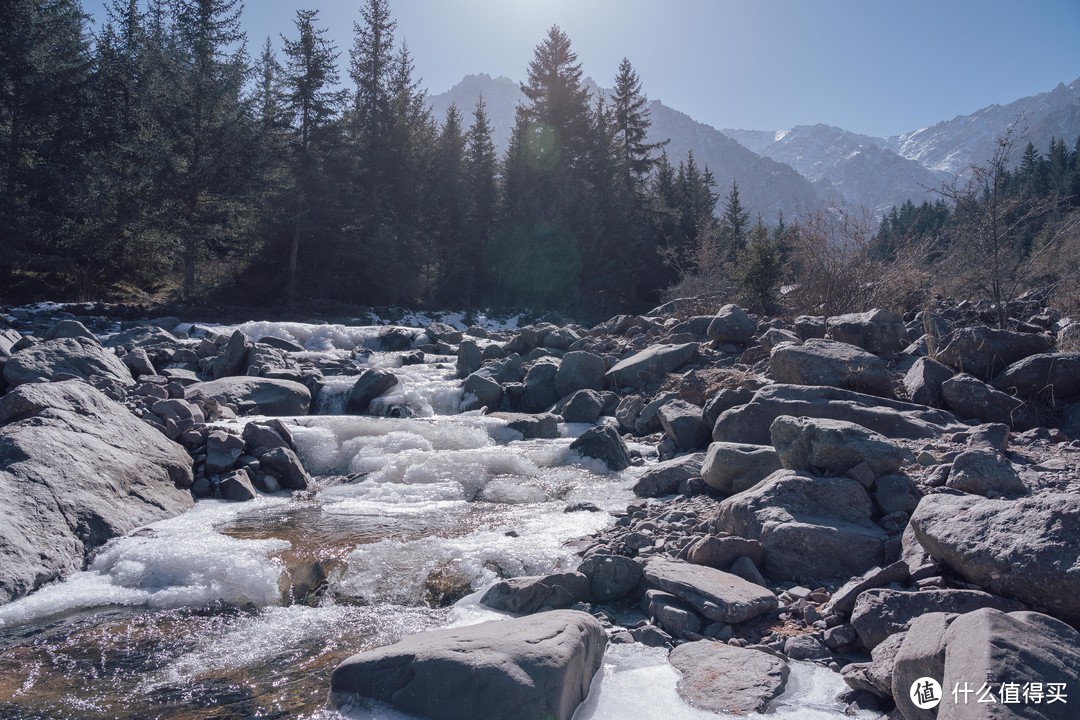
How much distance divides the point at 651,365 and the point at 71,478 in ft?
23.2

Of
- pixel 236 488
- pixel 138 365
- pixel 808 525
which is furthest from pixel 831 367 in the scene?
pixel 138 365

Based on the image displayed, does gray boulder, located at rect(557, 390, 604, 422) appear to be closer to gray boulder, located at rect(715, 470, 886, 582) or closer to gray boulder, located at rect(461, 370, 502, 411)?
gray boulder, located at rect(461, 370, 502, 411)

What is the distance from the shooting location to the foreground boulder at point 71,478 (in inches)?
181

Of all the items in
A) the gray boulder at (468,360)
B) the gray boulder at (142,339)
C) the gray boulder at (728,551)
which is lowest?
the gray boulder at (728,551)

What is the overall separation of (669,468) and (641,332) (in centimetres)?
687

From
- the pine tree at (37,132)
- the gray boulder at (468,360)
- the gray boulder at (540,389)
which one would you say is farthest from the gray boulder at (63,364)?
the pine tree at (37,132)

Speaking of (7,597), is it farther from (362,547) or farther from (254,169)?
(254,169)

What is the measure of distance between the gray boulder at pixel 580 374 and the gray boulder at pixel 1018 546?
691 centimetres

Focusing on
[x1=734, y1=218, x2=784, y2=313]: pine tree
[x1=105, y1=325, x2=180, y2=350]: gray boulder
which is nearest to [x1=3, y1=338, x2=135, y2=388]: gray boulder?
[x1=105, y1=325, x2=180, y2=350]: gray boulder

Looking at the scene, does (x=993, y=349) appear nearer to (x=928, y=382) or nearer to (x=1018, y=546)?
(x=928, y=382)

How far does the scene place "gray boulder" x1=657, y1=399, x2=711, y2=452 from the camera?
7.50 m

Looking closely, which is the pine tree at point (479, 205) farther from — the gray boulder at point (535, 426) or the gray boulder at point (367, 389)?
the gray boulder at point (535, 426)

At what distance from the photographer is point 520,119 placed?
107 ft

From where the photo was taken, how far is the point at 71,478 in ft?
17.5
